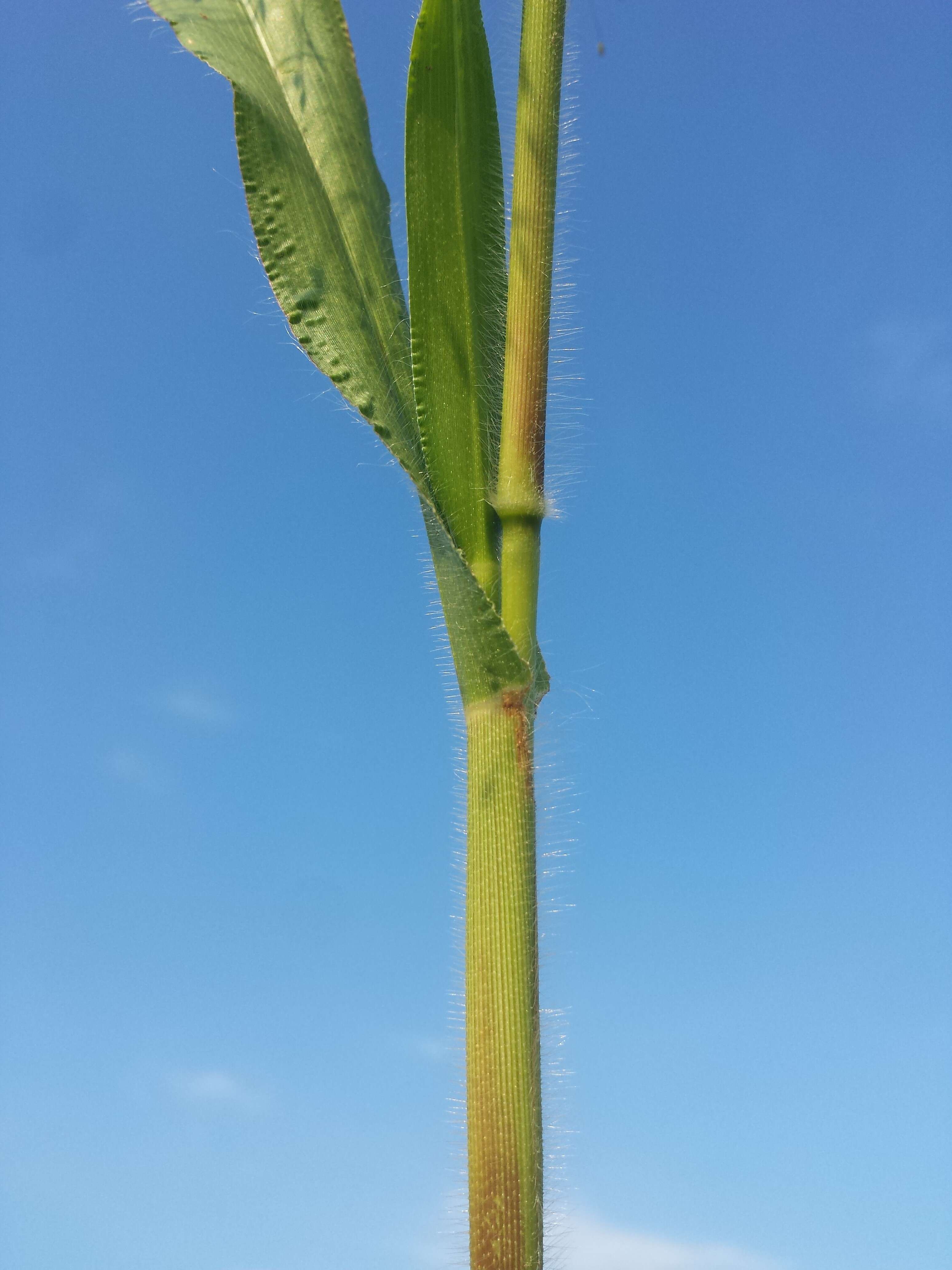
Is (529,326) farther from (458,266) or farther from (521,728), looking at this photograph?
(521,728)

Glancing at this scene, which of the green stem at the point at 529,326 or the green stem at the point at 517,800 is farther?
the green stem at the point at 529,326

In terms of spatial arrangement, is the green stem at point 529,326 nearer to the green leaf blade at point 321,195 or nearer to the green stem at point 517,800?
the green stem at point 517,800

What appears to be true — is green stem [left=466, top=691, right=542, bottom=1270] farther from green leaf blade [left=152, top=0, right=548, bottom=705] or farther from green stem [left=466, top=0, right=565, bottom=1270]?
green leaf blade [left=152, top=0, right=548, bottom=705]

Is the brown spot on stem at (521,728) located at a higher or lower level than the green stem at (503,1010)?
higher

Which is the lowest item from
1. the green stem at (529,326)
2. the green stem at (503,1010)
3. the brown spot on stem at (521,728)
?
the green stem at (503,1010)

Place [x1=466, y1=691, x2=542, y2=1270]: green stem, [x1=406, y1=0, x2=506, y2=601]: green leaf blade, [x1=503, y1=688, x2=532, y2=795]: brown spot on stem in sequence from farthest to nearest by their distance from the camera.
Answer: [x1=406, y1=0, x2=506, y2=601]: green leaf blade, [x1=503, y1=688, x2=532, y2=795]: brown spot on stem, [x1=466, y1=691, x2=542, y2=1270]: green stem

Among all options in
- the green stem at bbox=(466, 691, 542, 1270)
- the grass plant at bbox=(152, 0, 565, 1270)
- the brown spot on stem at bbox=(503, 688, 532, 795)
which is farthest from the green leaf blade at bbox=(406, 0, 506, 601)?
the green stem at bbox=(466, 691, 542, 1270)

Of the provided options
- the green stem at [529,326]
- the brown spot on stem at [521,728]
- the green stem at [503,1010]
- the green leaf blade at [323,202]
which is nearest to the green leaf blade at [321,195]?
the green leaf blade at [323,202]
